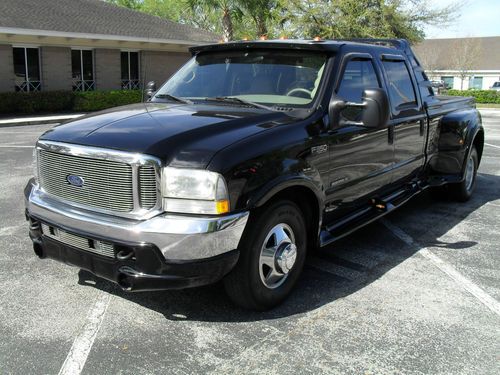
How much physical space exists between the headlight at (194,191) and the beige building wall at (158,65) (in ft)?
75.7

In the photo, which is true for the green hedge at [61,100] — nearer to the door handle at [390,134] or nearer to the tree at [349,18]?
the tree at [349,18]

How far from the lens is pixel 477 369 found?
3121mm

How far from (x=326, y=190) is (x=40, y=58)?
20.1m

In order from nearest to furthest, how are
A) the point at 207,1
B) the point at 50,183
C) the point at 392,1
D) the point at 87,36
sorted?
the point at 50,183, the point at 87,36, the point at 207,1, the point at 392,1

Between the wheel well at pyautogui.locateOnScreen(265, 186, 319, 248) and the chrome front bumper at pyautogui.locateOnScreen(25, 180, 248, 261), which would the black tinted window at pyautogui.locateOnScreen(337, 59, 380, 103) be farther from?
the chrome front bumper at pyautogui.locateOnScreen(25, 180, 248, 261)

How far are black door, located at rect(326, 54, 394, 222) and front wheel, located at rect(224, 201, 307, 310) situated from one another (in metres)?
0.57

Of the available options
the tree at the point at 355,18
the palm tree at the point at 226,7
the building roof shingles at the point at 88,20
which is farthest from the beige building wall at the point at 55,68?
the tree at the point at 355,18

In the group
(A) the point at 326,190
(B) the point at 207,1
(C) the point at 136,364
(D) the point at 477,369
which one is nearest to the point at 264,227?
(A) the point at 326,190

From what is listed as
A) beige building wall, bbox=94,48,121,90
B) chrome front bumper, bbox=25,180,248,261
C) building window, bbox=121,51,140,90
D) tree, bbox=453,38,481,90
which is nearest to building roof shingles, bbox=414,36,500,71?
tree, bbox=453,38,481,90

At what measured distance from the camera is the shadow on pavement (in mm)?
3779

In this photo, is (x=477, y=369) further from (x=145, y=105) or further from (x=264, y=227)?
(x=145, y=105)

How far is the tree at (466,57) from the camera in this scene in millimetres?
51406

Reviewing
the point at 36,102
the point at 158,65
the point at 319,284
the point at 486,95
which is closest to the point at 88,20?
the point at 158,65

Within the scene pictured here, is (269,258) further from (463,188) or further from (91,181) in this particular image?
(463,188)
